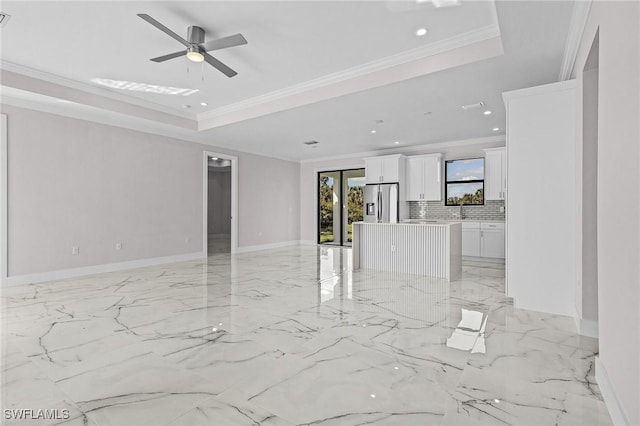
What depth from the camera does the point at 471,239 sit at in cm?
675

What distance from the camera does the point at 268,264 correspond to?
620 centimetres

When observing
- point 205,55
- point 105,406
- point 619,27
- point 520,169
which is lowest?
point 105,406

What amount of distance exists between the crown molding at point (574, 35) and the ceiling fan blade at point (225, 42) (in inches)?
107

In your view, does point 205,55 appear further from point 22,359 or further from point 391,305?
point 391,305

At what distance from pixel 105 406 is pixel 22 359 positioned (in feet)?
3.57

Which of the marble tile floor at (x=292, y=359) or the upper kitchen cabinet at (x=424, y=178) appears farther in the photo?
the upper kitchen cabinet at (x=424, y=178)

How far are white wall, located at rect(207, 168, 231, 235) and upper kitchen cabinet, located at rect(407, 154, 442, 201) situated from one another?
22.2ft

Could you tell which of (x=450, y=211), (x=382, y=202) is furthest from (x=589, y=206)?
(x=382, y=202)

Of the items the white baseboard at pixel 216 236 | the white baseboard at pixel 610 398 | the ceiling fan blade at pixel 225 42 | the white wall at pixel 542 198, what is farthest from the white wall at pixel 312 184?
the white baseboard at pixel 610 398

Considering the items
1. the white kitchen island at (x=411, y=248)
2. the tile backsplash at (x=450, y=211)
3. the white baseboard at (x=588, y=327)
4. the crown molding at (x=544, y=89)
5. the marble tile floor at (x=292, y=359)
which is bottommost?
the marble tile floor at (x=292, y=359)

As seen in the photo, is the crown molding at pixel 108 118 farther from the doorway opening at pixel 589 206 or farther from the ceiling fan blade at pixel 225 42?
the doorway opening at pixel 589 206

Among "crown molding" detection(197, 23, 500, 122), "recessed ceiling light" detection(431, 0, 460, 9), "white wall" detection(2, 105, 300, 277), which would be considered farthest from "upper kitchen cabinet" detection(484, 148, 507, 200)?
"white wall" detection(2, 105, 300, 277)

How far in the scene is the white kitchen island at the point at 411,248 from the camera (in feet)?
15.8

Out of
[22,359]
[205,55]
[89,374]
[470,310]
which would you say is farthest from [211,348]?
[205,55]
